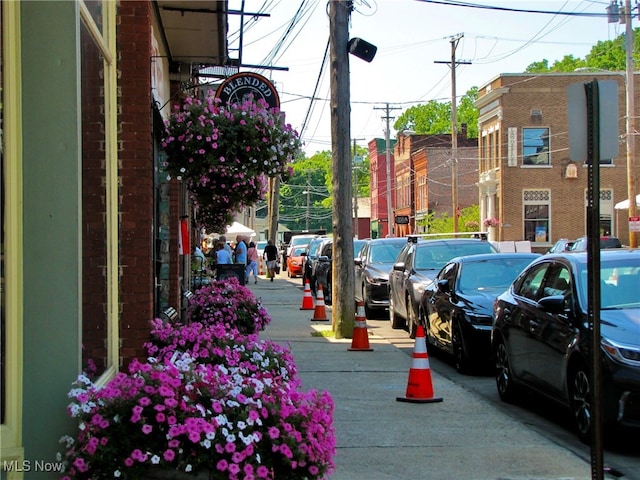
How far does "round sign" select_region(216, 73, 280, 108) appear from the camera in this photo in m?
11.1

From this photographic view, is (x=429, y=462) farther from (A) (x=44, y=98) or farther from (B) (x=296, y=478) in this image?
(A) (x=44, y=98)

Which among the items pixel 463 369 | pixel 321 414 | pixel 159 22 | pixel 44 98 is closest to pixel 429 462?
pixel 321 414

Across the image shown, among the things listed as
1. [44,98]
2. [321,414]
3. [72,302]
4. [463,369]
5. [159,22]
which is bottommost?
[463,369]

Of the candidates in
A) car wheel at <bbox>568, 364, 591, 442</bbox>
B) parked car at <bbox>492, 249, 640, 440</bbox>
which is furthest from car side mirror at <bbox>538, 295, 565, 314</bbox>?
car wheel at <bbox>568, 364, 591, 442</bbox>

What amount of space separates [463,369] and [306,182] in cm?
11650

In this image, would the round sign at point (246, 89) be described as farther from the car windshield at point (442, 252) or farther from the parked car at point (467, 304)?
the car windshield at point (442, 252)

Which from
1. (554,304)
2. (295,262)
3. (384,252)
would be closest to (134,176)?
(554,304)

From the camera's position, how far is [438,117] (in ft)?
283

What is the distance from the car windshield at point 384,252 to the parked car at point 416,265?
2752mm

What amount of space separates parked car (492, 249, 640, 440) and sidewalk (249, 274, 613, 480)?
1.46 ft

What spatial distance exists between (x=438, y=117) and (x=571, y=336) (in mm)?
80551

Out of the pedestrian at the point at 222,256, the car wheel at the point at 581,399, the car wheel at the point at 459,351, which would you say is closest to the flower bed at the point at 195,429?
the car wheel at the point at 581,399

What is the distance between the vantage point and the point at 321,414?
4.50 m

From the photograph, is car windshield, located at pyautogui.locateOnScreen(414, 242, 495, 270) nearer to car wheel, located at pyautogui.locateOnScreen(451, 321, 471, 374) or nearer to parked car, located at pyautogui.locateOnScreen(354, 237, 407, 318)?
parked car, located at pyautogui.locateOnScreen(354, 237, 407, 318)
